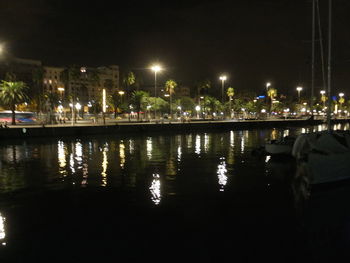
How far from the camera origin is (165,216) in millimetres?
13703

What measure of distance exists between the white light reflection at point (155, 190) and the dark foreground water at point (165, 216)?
Answer: 1.9 inches

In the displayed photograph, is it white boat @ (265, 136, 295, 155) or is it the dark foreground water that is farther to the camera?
white boat @ (265, 136, 295, 155)

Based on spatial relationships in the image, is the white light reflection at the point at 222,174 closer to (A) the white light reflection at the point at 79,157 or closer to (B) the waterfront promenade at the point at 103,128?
(A) the white light reflection at the point at 79,157

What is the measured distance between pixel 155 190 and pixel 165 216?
4.25 meters

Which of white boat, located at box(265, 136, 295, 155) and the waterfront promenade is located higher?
the waterfront promenade

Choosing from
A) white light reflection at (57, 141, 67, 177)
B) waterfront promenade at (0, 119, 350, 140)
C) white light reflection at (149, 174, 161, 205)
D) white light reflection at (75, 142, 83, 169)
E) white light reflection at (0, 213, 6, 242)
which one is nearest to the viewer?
white light reflection at (0, 213, 6, 242)

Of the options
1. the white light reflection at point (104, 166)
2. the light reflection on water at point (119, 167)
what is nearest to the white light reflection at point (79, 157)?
the light reflection on water at point (119, 167)

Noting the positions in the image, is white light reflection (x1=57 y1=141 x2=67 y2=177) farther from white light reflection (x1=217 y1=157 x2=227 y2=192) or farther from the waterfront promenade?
the waterfront promenade

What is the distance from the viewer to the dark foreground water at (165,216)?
34.6 ft

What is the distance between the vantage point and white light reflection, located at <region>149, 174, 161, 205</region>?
52.6 ft

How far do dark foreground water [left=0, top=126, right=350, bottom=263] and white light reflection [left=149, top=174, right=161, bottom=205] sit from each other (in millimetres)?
47

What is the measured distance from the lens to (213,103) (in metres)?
128

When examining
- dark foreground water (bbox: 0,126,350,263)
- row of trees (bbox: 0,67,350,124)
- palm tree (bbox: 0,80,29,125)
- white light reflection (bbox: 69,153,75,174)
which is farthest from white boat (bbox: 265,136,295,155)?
palm tree (bbox: 0,80,29,125)

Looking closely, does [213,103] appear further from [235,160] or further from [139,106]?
[235,160]
